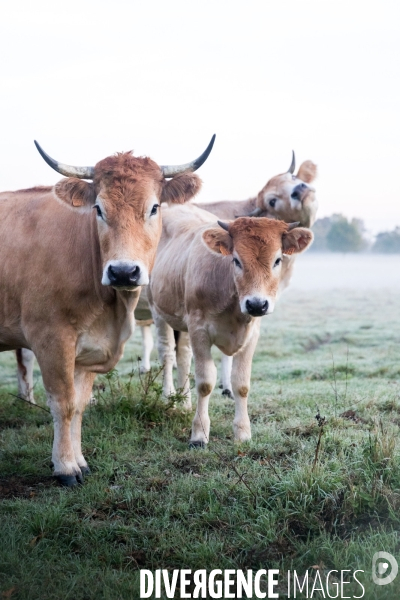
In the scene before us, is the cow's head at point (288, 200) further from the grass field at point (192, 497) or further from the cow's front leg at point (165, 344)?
the grass field at point (192, 497)

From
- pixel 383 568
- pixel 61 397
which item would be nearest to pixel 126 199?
pixel 61 397

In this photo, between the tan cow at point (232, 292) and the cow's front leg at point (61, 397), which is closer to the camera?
the cow's front leg at point (61, 397)

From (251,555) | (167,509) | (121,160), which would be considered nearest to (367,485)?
(251,555)

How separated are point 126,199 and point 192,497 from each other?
2.42 metres

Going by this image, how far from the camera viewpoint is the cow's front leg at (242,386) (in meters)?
6.87

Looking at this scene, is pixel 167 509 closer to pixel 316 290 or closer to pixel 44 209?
pixel 44 209

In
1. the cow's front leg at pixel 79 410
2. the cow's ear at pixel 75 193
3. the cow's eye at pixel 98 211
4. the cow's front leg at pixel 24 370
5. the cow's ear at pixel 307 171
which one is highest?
the cow's ear at pixel 307 171

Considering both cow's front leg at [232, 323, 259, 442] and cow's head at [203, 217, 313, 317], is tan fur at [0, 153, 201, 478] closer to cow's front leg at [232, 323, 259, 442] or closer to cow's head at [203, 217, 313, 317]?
cow's head at [203, 217, 313, 317]

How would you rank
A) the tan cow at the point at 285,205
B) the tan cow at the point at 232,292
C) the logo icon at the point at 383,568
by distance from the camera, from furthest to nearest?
the tan cow at the point at 285,205
the tan cow at the point at 232,292
the logo icon at the point at 383,568

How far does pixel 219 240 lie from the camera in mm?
6754

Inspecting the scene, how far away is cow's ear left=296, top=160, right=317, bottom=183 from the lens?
11500mm

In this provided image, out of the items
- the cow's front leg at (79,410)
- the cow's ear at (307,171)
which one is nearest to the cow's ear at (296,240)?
the cow's front leg at (79,410)

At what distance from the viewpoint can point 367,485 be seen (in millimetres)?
4914

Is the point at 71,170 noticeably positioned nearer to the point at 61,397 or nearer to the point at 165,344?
the point at 61,397
